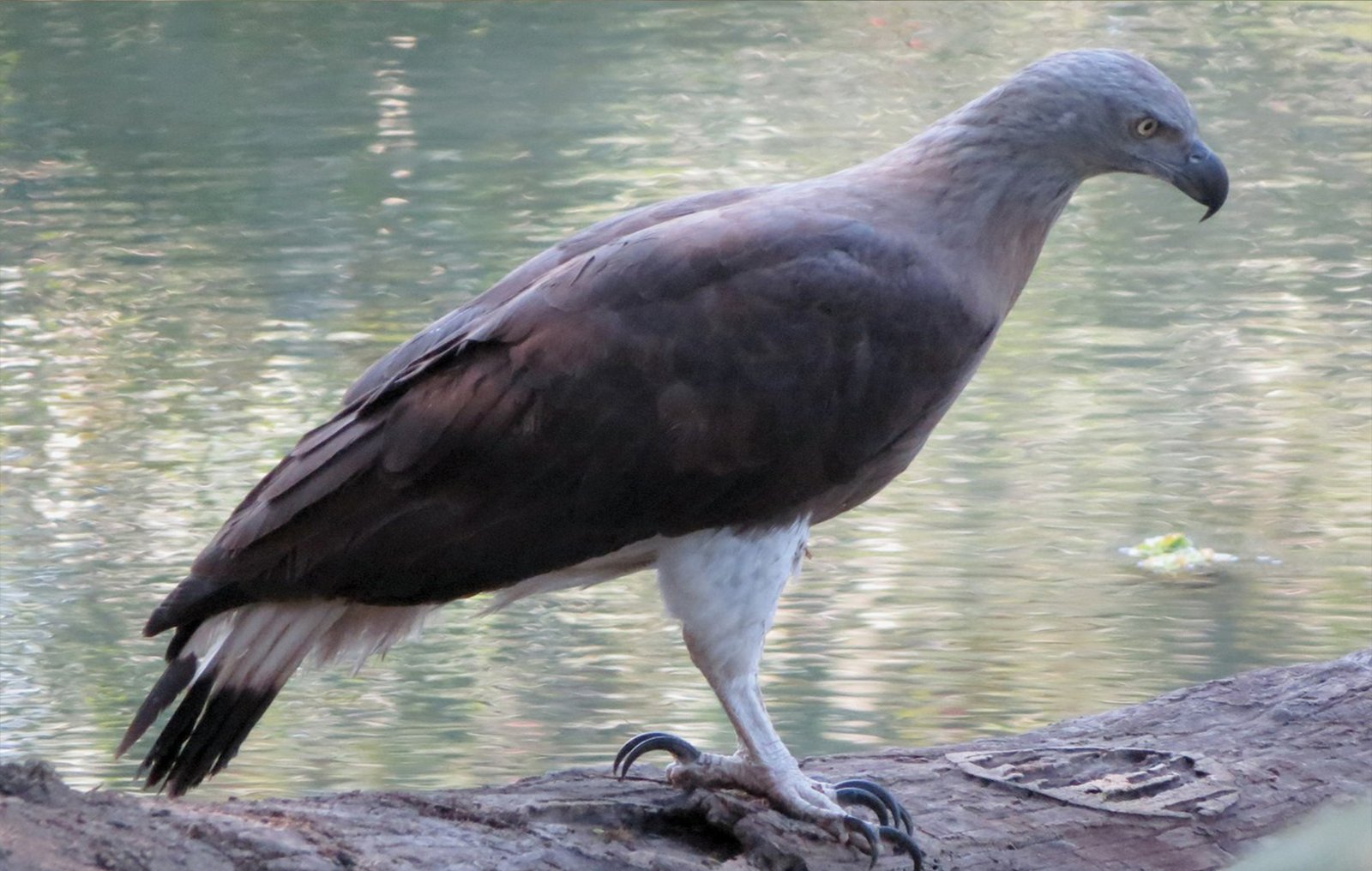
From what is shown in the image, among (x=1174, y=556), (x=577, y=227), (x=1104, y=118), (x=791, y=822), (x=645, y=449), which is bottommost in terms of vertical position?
(x=577, y=227)

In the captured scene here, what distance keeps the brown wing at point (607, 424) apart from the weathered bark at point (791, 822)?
1.33 feet

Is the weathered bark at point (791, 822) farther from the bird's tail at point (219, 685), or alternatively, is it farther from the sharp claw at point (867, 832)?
the bird's tail at point (219, 685)

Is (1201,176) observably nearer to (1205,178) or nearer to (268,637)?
(1205,178)

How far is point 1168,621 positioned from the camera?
17.6 ft

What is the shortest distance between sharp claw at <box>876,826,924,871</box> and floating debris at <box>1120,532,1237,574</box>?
2775mm

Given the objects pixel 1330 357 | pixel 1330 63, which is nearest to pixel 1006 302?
pixel 1330 357

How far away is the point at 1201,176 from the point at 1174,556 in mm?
2507

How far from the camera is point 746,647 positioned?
3.30 meters

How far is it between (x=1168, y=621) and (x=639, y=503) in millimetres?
2568

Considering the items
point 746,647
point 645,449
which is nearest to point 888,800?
point 746,647

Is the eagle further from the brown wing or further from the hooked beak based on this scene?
the hooked beak

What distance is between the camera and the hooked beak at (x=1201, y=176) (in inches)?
137

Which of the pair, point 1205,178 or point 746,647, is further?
point 1205,178

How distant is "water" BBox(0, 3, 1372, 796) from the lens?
197 inches
